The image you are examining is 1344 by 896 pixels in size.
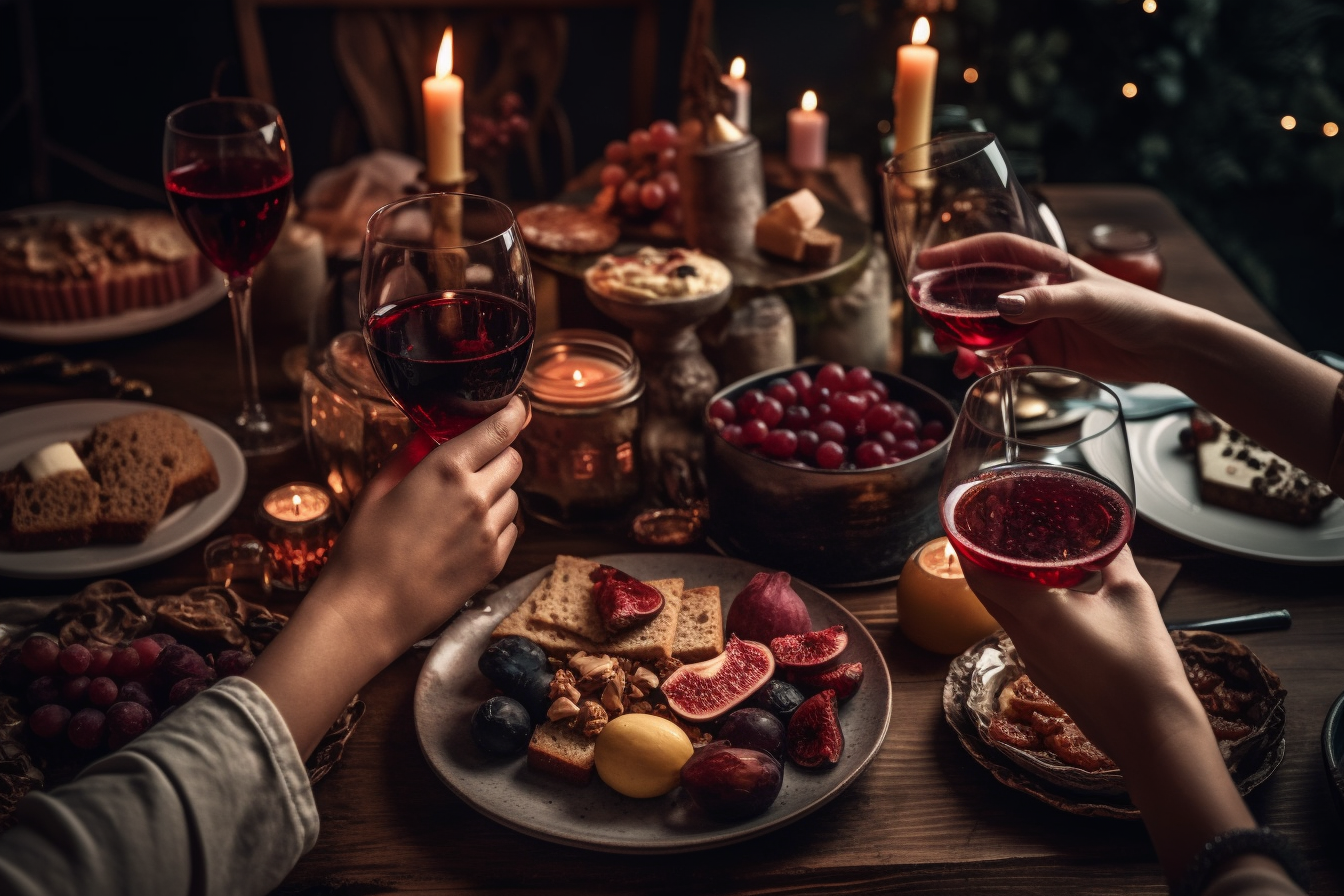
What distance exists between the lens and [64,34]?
4055 mm

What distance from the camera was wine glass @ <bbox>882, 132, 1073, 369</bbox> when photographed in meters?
1.44

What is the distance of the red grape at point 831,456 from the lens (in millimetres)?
1543

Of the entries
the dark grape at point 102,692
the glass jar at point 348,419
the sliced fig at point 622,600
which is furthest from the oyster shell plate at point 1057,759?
the dark grape at point 102,692

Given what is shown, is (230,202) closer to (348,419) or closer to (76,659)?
(348,419)

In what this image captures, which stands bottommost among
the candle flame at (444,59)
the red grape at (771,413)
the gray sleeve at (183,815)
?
the gray sleeve at (183,815)

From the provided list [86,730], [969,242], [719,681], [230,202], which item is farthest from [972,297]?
[86,730]

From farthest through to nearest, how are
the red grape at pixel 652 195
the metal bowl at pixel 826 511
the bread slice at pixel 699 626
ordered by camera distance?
the red grape at pixel 652 195
the metal bowl at pixel 826 511
the bread slice at pixel 699 626

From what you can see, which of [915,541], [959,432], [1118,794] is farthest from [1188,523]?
[959,432]

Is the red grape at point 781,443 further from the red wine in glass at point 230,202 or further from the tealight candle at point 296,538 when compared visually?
the red wine in glass at point 230,202

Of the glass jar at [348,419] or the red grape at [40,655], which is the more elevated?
the glass jar at [348,419]

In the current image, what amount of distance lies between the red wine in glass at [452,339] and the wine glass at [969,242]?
56 centimetres

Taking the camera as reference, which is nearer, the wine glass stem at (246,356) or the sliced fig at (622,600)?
the sliced fig at (622,600)

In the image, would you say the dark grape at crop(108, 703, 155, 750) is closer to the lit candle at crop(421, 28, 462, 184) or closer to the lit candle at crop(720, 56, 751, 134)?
the lit candle at crop(421, 28, 462, 184)

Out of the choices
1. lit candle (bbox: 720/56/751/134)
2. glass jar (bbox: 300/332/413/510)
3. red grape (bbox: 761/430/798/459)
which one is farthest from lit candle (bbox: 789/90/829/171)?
glass jar (bbox: 300/332/413/510)
